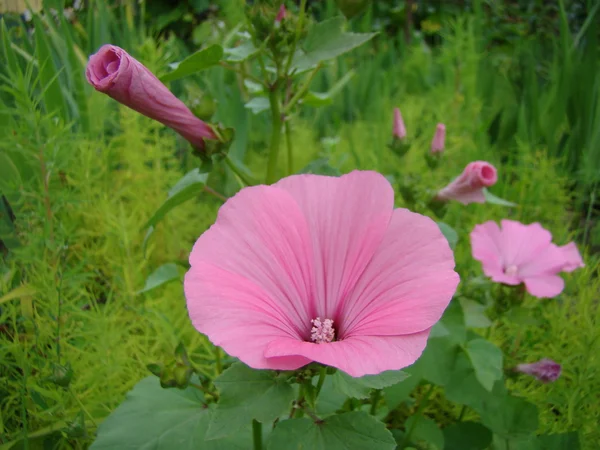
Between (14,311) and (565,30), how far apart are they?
5.80ft

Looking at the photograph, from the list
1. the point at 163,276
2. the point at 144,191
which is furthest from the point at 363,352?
the point at 144,191

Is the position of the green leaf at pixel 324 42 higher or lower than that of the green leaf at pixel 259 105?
higher

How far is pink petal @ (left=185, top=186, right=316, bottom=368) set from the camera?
0.43m

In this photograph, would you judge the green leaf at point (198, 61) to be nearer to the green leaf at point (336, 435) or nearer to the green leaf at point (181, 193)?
the green leaf at point (181, 193)

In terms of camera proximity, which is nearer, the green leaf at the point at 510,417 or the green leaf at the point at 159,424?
the green leaf at the point at 159,424

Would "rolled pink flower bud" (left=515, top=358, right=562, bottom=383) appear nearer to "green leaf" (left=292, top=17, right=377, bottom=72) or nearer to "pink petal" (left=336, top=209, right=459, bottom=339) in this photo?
"pink petal" (left=336, top=209, right=459, bottom=339)

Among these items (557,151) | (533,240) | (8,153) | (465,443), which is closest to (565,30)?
(557,151)

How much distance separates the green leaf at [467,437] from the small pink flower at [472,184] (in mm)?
299

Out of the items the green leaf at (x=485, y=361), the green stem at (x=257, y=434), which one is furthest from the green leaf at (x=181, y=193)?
the green leaf at (x=485, y=361)

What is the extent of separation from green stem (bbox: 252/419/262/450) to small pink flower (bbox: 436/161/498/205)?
40 centimetres

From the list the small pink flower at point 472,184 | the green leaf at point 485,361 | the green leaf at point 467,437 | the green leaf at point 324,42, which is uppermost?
the green leaf at point 324,42

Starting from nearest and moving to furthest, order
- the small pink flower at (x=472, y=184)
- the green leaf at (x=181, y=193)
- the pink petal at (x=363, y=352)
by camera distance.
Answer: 1. the pink petal at (x=363, y=352)
2. the green leaf at (x=181, y=193)
3. the small pink flower at (x=472, y=184)

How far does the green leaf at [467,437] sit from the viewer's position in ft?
2.45

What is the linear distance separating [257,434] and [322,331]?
137 millimetres
